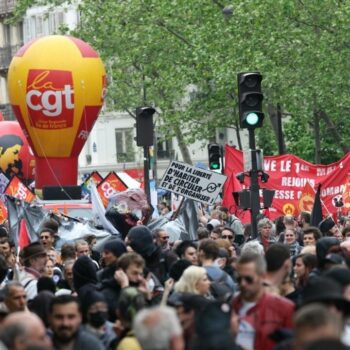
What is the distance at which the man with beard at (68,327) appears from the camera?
426 inches

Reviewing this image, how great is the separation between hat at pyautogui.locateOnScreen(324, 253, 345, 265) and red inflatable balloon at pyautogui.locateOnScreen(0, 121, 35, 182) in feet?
125

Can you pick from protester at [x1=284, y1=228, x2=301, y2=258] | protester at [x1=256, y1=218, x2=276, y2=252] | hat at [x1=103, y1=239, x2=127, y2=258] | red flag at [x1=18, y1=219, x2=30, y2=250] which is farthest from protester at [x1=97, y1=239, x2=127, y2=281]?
red flag at [x1=18, y1=219, x2=30, y2=250]

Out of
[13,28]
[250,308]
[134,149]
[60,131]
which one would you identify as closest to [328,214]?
[60,131]

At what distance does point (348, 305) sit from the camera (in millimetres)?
10406

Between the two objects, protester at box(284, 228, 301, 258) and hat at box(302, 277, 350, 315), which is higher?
hat at box(302, 277, 350, 315)

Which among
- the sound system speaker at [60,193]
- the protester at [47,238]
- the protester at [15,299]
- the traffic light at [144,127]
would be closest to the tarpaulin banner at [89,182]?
the sound system speaker at [60,193]

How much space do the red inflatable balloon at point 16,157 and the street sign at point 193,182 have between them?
90.1 feet

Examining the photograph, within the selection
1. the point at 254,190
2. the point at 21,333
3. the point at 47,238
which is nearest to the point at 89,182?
the point at 254,190

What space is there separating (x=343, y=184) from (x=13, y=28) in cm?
5750

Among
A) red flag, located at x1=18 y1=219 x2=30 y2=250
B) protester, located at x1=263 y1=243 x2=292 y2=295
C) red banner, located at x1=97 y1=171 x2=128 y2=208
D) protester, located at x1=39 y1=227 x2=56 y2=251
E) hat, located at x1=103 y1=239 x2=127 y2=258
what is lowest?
red banner, located at x1=97 y1=171 x2=128 y2=208

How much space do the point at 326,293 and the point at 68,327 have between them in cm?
160

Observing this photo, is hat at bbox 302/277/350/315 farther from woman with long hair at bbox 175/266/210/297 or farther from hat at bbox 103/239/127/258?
hat at bbox 103/239/127/258

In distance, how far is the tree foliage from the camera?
4228 centimetres

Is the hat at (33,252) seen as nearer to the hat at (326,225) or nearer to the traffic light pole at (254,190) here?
the traffic light pole at (254,190)
